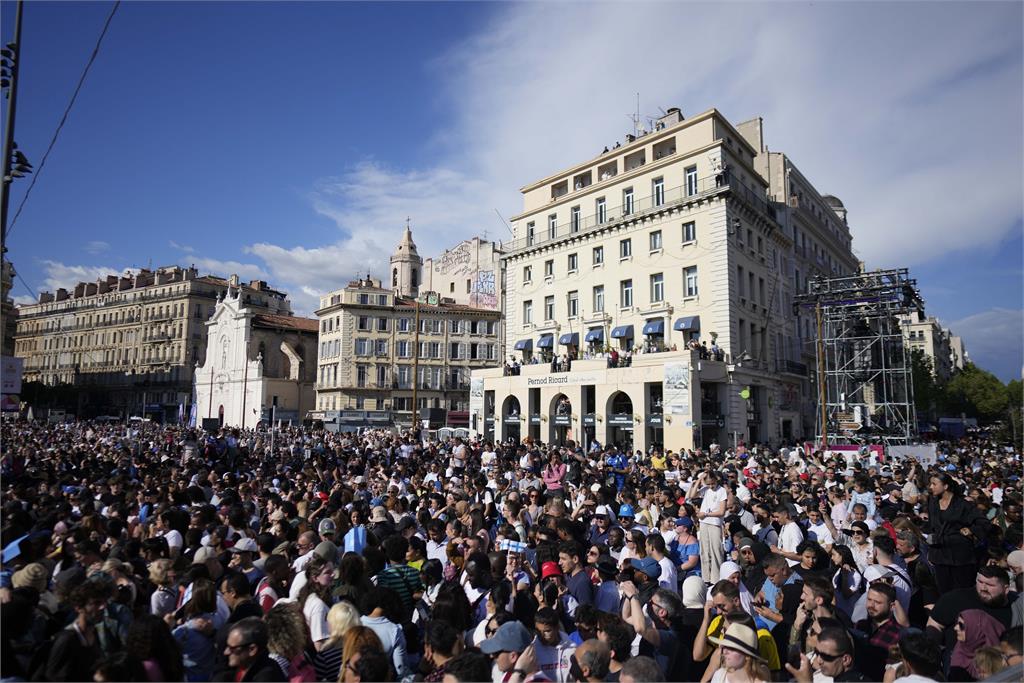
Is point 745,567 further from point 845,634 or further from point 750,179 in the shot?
point 750,179

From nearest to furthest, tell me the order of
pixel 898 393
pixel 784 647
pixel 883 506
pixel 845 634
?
pixel 845 634
pixel 784 647
pixel 883 506
pixel 898 393

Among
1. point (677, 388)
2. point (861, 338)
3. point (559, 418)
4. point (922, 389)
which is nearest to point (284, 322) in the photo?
point (559, 418)

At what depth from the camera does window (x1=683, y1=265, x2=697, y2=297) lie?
33.7 meters

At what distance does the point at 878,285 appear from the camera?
108ft

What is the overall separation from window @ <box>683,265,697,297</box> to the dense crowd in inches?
940

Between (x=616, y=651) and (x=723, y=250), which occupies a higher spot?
(x=723, y=250)

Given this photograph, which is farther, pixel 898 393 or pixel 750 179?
pixel 898 393

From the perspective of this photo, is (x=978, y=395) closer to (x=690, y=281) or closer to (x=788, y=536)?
(x=690, y=281)

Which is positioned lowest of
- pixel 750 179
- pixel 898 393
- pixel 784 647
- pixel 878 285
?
pixel 784 647

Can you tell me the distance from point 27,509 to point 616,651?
31.9 ft

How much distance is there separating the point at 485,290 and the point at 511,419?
2668 centimetres

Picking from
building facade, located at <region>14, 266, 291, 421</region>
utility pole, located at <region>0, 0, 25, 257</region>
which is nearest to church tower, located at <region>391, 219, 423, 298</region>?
building facade, located at <region>14, 266, 291, 421</region>

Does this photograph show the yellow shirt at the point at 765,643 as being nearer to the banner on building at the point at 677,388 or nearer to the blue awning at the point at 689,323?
the banner on building at the point at 677,388

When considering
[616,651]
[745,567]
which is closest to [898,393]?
[745,567]
